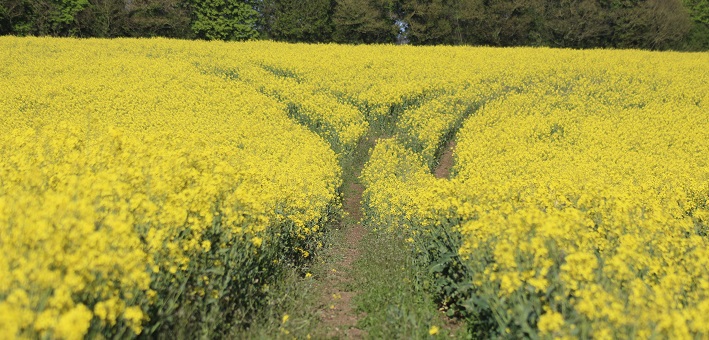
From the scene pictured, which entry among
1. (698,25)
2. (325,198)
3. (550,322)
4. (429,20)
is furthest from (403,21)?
(550,322)

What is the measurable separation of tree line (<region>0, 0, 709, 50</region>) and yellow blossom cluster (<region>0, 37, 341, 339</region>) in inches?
1381

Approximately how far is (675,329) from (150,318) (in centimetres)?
429

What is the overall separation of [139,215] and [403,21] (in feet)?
165

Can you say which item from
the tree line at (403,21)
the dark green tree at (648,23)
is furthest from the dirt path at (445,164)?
the dark green tree at (648,23)

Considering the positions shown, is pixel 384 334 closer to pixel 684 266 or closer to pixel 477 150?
pixel 684 266

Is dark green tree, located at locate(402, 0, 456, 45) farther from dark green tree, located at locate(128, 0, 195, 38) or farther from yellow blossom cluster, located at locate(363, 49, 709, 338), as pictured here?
yellow blossom cluster, located at locate(363, 49, 709, 338)

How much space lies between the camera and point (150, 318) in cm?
497

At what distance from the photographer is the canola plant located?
4375mm

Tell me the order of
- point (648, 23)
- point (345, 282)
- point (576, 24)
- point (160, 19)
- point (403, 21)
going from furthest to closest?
point (576, 24) < point (648, 23) < point (403, 21) < point (160, 19) < point (345, 282)

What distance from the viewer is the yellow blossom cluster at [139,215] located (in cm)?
397

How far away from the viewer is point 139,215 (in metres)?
5.61

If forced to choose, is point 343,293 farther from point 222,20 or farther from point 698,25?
point 698,25

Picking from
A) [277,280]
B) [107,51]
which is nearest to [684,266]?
[277,280]

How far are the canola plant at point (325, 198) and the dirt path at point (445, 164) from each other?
0.39 m
